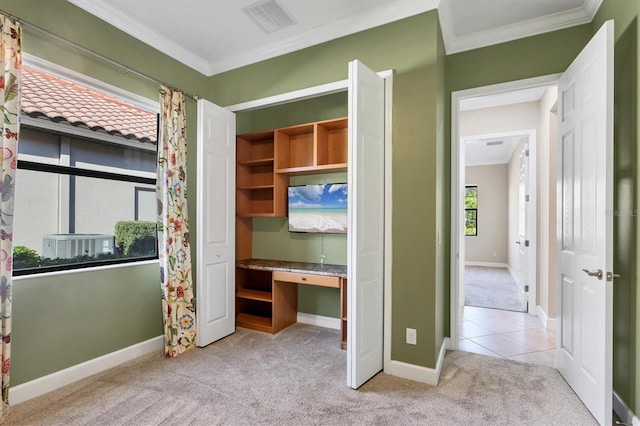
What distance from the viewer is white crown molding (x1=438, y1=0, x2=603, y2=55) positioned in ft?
8.24

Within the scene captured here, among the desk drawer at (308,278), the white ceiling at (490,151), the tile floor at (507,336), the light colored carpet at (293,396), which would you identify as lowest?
the tile floor at (507,336)

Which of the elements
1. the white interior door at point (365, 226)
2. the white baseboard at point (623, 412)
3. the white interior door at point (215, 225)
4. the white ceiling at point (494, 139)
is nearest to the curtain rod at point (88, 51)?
the white interior door at point (215, 225)

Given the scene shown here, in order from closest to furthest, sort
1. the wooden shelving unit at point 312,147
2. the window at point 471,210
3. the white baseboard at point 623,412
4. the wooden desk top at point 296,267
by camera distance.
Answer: the white baseboard at point 623,412
the wooden desk top at point 296,267
the wooden shelving unit at point 312,147
the window at point 471,210

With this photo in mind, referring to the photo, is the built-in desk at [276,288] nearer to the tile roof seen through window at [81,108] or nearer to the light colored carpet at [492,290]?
the tile roof seen through window at [81,108]

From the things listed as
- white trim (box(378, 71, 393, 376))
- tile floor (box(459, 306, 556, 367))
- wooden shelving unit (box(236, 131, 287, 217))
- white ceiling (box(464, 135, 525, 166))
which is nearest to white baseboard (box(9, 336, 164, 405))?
wooden shelving unit (box(236, 131, 287, 217))

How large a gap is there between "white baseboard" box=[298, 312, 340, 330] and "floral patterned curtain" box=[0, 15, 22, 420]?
8.32 feet

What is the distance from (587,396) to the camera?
2.06 metres

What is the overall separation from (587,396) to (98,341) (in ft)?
11.8

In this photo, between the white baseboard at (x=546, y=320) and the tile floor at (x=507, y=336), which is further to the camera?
the white baseboard at (x=546, y=320)

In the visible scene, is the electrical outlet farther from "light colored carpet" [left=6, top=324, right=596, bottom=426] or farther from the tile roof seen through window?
the tile roof seen through window

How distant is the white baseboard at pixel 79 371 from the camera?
6.96ft

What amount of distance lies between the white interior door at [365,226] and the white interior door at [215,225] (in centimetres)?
156

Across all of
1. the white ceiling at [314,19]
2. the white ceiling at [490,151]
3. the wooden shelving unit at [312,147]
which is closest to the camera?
the white ceiling at [314,19]

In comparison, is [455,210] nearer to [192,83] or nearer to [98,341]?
[192,83]
